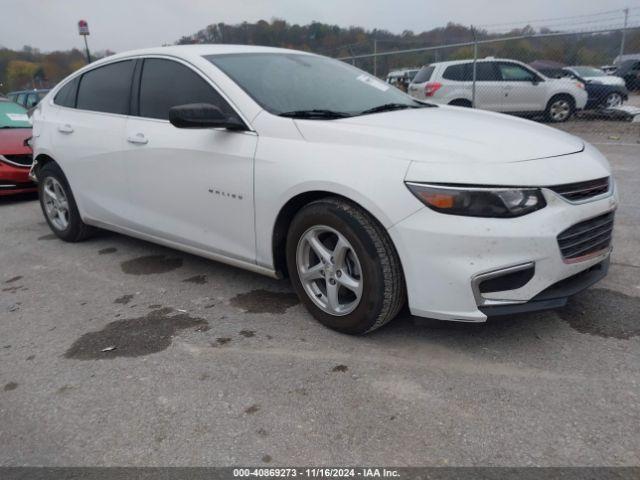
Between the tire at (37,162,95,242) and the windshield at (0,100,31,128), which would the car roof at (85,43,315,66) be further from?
the windshield at (0,100,31,128)

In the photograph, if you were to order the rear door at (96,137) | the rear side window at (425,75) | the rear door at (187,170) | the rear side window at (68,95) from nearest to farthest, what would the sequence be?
the rear door at (187,170) < the rear door at (96,137) < the rear side window at (68,95) < the rear side window at (425,75)

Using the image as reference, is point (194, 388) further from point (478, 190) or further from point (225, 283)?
point (478, 190)

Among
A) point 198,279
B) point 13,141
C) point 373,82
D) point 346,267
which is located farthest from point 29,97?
point 346,267

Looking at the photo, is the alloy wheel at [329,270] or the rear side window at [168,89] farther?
the rear side window at [168,89]

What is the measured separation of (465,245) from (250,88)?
5.53 feet

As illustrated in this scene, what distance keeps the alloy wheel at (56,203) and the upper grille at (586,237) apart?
161 inches

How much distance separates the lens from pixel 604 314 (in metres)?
3.08

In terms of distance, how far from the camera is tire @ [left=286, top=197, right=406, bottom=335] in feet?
8.77

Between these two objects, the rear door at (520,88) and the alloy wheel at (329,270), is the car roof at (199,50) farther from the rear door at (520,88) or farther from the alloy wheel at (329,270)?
the rear door at (520,88)

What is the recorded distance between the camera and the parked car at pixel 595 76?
13195mm

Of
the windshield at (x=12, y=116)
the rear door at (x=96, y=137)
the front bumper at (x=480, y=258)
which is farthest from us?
the windshield at (x=12, y=116)

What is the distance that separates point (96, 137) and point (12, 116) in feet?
16.2

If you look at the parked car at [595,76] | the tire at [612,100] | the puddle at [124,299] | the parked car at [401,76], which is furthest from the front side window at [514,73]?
the puddle at [124,299]

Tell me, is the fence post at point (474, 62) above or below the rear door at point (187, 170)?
above
